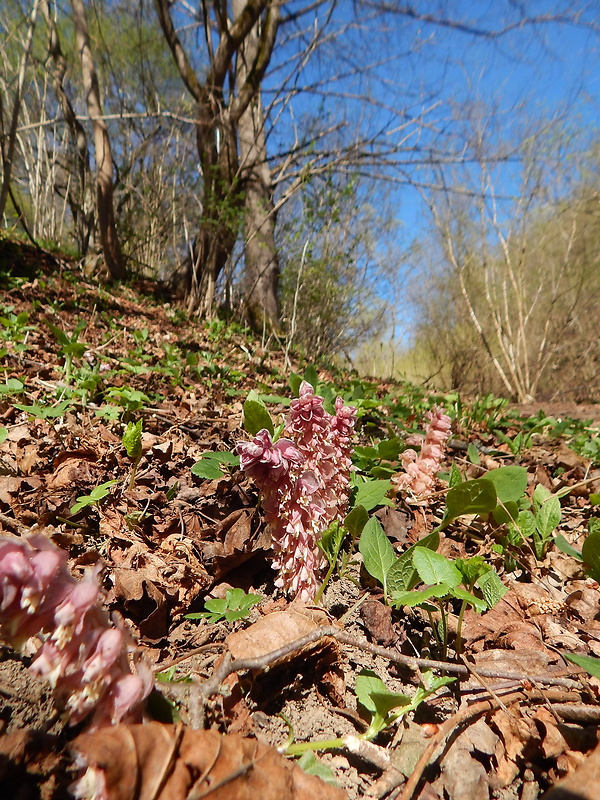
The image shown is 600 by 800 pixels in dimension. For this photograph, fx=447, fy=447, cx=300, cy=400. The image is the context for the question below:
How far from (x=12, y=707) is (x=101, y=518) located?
0.79 meters

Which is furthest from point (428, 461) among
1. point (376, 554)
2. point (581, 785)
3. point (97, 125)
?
point (97, 125)

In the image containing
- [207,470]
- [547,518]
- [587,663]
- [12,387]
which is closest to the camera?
[587,663]

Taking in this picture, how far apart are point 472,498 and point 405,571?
0.36m

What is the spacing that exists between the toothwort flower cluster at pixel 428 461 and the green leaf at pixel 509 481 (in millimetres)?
259

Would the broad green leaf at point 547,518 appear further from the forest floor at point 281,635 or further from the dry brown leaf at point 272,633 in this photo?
the dry brown leaf at point 272,633

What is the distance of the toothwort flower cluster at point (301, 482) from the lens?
46.6 inches

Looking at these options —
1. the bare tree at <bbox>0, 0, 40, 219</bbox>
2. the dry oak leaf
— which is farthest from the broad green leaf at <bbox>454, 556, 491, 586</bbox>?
the bare tree at <bbox>0, 0, 40, 219</bbox>

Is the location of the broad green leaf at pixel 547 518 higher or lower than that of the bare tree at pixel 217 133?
lower

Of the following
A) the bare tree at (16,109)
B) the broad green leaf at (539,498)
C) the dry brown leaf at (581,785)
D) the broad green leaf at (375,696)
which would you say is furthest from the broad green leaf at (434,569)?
the bare tree at (16,109)

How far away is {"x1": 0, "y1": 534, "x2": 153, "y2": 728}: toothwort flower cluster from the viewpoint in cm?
65

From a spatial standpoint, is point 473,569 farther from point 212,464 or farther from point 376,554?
point 212,464

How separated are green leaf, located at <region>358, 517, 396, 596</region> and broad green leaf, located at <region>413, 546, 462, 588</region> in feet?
0.52

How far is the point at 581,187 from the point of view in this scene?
10.1 meters

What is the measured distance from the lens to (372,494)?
1663mm
